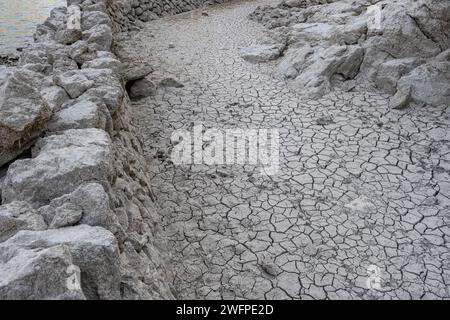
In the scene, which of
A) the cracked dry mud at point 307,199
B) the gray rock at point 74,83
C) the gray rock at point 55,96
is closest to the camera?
the cracked dry mud at point 307,199

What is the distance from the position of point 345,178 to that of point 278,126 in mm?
1373

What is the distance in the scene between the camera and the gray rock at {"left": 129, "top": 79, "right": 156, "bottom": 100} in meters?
6.46

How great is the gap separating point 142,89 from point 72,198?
4.46 m

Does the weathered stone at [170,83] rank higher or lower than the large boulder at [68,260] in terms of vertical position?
lower

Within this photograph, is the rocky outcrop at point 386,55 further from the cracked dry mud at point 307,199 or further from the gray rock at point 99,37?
the gray rock at point 99,37

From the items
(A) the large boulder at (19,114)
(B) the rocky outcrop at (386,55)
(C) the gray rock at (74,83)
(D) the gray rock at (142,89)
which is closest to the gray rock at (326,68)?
(B) the rocky outcrop at (386,55)

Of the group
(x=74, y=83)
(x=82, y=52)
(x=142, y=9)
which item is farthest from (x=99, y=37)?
(x=142, y=9)

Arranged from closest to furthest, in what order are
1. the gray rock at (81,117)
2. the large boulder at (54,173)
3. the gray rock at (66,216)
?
the gray rock at (66,216), the large boulder at (54,173), the gray rock at (81,117)

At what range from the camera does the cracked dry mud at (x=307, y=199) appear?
3.33 metres

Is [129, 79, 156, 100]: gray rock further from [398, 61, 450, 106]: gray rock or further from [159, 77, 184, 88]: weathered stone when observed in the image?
[398, 61, 450, 106]: gray rock

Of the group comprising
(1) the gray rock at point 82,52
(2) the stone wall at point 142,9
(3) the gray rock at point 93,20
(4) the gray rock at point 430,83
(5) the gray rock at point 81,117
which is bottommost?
(2) the stone wall at point 142,9

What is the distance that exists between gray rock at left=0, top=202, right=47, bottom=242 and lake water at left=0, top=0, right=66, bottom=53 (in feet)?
23.5

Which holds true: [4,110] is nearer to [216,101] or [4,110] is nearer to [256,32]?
[216,101]

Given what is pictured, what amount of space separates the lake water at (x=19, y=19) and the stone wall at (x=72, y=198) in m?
4.94
